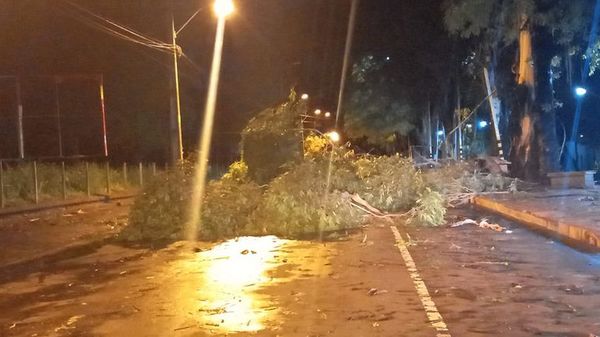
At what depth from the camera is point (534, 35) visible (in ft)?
94.5

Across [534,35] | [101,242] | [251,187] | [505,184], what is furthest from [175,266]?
[534,35]

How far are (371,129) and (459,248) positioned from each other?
48323 millimetres

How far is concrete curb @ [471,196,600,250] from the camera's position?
13938 mm

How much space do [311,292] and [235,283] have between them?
52.0 inches

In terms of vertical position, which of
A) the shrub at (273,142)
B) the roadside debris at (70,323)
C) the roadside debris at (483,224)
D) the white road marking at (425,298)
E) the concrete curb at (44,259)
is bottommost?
the roadside debris at (483,224)

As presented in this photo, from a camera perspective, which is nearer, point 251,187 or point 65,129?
point 251,187

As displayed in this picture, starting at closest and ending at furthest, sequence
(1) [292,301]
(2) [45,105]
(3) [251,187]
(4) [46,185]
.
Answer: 1. (1) [292,301]
2. (3) [251,187]
3. (4) [46,185]
4. (2) [45,105]

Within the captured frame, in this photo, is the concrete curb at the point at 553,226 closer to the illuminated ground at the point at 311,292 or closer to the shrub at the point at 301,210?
the illuminated ground at the point at 311,292

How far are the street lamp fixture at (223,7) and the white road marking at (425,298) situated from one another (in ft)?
41.4

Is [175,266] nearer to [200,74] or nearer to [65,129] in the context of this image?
[65,129]

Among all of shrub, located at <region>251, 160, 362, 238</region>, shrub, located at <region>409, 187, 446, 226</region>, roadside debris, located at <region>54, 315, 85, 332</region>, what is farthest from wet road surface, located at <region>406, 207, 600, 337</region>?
roadside debris, located at <region>54, 315, 85, 332</region>

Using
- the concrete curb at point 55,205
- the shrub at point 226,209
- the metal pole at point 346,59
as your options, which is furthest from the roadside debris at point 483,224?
the metal pole at point 346,59

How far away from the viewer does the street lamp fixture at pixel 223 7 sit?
961 inches

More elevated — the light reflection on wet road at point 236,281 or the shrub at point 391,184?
the shrub at point 391,184
